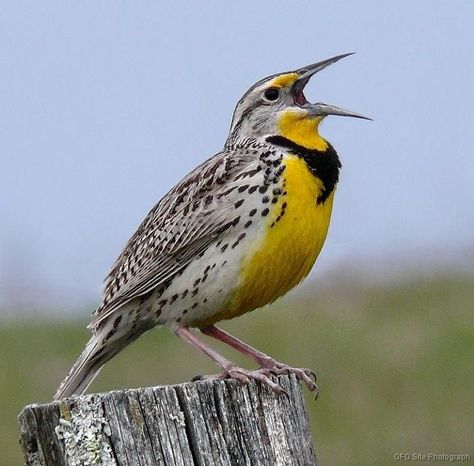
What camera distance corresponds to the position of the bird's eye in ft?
18.9

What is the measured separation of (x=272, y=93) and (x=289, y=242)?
73cm

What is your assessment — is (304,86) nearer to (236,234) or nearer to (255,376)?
(236,234)

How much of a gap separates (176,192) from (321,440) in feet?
8.24

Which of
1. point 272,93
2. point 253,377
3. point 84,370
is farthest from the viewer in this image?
point 272,93

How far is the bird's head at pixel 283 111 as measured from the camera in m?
5.59

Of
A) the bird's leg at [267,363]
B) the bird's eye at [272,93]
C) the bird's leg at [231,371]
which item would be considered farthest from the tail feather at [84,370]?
the bird's eye at [272,93]

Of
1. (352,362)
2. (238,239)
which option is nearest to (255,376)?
(238,239)

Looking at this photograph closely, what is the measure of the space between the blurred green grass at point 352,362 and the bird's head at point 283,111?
94.1 inches

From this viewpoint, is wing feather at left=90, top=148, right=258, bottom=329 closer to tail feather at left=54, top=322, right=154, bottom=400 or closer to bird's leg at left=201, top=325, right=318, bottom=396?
tail feather at left=54, top=322, right=154, bottom=400

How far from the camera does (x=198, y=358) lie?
876 centimetres

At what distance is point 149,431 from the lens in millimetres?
3719

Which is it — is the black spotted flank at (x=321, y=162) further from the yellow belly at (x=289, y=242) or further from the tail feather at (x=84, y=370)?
the tail feather at (x=84, y=370)

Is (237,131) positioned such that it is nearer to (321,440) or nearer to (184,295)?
(184,295)

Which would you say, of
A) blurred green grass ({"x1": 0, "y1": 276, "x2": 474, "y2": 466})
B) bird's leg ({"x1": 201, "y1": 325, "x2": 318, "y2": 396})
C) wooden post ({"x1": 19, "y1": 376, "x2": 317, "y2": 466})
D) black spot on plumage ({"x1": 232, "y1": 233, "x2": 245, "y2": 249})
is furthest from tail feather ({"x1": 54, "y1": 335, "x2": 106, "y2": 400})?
blurred green grass ({"x1": 0, "y1": 276, "x2": 474, "y2": 466})
